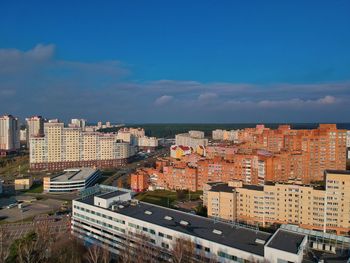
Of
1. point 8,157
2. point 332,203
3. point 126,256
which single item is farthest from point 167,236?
point 8,157

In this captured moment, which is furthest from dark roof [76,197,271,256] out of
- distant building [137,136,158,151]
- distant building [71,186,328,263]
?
distant building [137,136,158,151]

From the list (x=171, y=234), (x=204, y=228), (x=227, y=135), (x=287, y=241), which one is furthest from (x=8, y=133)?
(x=287, y=241)

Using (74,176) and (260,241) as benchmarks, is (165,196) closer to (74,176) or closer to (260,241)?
(74,176)

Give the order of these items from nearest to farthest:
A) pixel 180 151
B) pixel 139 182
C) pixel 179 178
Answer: pixel 179 178
pixel 139 182
pixel 180 151

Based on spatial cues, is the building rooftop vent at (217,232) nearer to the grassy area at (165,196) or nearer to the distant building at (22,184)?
the grassy area at (165,196)

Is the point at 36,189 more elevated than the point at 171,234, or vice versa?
the point at 171,234

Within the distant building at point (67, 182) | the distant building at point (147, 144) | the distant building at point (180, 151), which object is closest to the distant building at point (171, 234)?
the distant building at point (67, 182)

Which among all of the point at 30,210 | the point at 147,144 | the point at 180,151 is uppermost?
the point at 180,151
